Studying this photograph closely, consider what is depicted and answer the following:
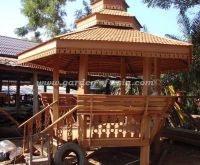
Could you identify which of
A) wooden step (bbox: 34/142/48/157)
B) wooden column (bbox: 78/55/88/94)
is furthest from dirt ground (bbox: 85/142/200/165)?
wooden column (bbox: 78/55/88/94)

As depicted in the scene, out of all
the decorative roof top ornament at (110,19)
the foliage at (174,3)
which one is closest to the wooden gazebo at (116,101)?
the decorative roof top ornament at (110,19)

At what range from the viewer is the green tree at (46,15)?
108 feet

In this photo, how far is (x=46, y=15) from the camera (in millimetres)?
33781

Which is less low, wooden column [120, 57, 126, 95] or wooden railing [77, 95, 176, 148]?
wooden column [120, 57, 126, 95]

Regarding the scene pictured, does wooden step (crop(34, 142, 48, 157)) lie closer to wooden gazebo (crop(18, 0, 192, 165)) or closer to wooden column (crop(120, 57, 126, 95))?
wooden gazebo (crop(18, 0, 192, 165))

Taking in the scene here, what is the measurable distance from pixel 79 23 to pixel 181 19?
7345 mm

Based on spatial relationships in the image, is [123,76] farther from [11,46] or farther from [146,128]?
[11,46]

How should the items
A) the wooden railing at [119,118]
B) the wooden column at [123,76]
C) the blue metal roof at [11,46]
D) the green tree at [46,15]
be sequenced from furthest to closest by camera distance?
the green tree at [46,15] < the blue metal roof at [11,46] < the wooden column at [123,76] < the wooden railing at [119,118]

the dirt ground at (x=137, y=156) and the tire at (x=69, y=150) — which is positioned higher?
the tire at (x=69, y=150)

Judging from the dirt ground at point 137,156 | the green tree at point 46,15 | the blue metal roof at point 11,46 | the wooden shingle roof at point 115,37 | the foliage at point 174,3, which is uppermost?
the green tree at point 46,15

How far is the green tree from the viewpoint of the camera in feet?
108

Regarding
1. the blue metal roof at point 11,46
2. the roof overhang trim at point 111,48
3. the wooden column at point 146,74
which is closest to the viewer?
the roof overhang trim at point 111,48

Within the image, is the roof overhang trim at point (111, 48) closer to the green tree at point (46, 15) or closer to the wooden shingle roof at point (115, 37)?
the wooden shingle roof at point (115, 37)

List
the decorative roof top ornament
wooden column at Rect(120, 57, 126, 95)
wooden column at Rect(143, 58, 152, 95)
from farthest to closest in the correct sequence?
1. wooden column at Rect(120, 57, 126, 95)
2. the decorative roof top ornament
3. wooden column at Rect(143, 58, 152, 95)
